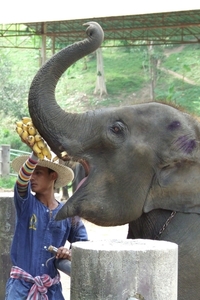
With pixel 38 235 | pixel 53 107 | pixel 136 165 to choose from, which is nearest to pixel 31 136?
pixel 53 107

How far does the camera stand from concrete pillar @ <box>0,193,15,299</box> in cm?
660

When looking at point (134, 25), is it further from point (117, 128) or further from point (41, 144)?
point (117, 128)

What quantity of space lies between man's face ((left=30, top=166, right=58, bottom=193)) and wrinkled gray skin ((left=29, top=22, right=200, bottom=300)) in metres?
0.91

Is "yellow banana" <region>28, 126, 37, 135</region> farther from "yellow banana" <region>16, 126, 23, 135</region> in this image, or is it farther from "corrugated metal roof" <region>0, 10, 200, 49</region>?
"corrugated metal roof" <region>0, 10, 200, 49</region>

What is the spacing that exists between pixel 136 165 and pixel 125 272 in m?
1.32

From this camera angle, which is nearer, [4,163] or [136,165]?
[136,165]

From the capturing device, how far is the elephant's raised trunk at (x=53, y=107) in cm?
395

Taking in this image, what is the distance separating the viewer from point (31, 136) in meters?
4.09

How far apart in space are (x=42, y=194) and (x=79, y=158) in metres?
1.02

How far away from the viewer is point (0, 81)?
3441 cm

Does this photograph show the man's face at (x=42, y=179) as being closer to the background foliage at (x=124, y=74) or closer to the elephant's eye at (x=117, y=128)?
the elephant's eye at (x=117, y=128)

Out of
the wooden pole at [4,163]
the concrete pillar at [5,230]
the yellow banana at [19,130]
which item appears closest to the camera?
the yellow banana at [19,130]

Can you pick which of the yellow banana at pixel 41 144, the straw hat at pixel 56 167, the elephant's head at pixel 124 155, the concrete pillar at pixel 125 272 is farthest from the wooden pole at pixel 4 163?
the concrete pillar at pixel 125 272

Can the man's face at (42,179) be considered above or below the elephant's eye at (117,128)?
below
